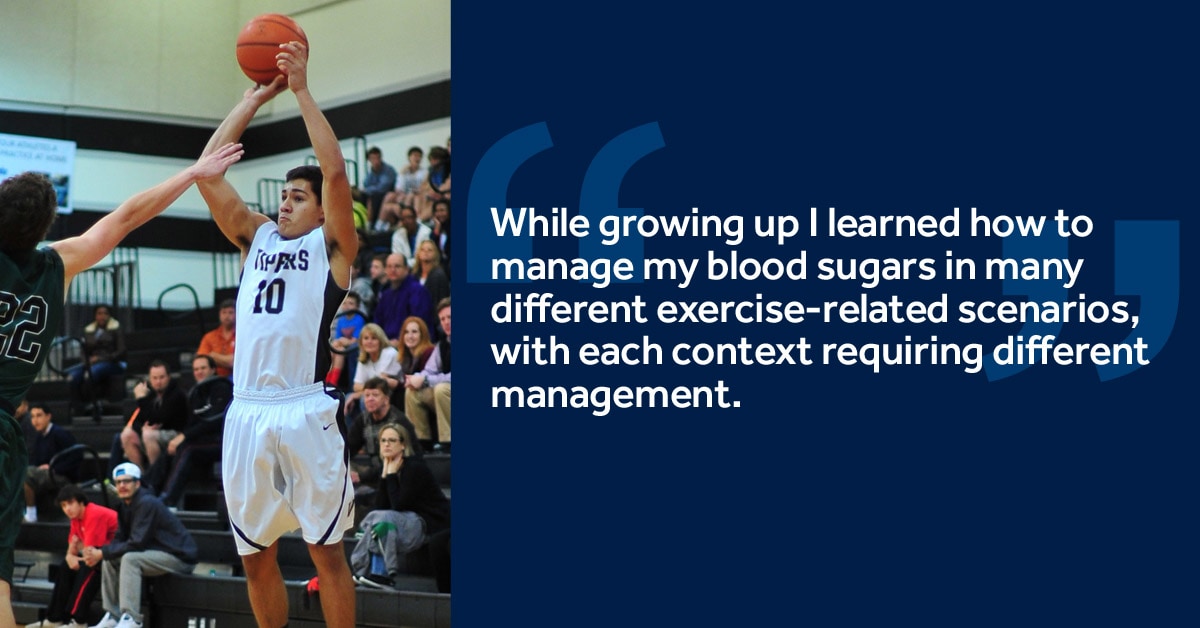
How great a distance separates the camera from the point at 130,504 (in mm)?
10281

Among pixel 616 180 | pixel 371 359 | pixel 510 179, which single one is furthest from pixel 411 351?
pixel 616 180

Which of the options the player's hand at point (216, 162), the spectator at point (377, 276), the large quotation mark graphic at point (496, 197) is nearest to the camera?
the player's hand at point (216, 162)

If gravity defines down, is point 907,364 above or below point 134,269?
below

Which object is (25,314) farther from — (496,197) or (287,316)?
(496,197)

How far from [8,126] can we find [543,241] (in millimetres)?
14930

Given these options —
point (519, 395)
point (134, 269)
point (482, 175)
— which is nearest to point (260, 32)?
point (482, 175)

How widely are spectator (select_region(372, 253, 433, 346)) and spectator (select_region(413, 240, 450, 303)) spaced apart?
0.06m

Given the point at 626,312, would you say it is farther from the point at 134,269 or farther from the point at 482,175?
the point at 134,269

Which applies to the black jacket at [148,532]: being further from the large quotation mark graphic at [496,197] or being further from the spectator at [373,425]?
the large quotation mark graphic at [496,197]

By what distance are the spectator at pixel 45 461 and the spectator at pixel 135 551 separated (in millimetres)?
2993

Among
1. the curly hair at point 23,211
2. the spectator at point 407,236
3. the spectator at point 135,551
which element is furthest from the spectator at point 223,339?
the curly hair at point 23,211

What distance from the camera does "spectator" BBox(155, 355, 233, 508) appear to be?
11.7 meters

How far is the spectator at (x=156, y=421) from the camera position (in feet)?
40.4

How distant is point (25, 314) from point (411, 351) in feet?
19.6
